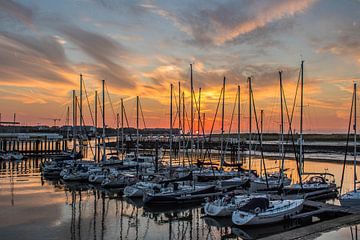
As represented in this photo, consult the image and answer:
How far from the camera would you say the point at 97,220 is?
2253 cm

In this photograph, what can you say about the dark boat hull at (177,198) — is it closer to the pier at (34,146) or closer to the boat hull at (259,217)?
the boat hull at (259,217)

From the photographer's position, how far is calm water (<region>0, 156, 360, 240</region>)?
1959 centimetres

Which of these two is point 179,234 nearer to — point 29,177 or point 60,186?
point 60,186

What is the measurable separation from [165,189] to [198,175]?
10178mm

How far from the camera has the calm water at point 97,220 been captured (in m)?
19.6

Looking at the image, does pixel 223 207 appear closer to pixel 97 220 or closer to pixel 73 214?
pixel 97 220

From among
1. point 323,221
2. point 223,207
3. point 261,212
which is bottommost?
point 323,221

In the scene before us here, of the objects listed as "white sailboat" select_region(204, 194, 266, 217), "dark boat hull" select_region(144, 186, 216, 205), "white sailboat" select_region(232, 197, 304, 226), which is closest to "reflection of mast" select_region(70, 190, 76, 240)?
"dark boat hull" select_region(144, 186, 216, 205)

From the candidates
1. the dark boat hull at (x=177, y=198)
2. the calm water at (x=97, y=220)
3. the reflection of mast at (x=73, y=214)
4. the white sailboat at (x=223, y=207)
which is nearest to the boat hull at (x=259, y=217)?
the calm water at (x=97, y=220)

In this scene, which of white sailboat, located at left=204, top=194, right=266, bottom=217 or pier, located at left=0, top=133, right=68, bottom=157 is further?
pier, located at left=0, top=133, right=68, bottom=157

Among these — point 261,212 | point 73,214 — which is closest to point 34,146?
point 73,214

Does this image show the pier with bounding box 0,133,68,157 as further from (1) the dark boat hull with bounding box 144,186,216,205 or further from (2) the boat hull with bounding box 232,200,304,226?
(2) the boat hull with bounding box 232,200,304,226

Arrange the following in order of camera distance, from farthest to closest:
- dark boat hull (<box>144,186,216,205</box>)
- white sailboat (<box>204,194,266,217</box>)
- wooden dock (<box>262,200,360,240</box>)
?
1. dark boat hull (<box>144,186,216,205</box>)
2. white sailboat (<box>204,194,266,217</box>)
3. wooden dock (<box>262,200,360,240</box>)

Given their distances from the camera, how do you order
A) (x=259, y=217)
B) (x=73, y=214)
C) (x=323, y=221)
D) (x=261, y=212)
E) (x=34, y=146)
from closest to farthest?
1. (x=323, y=221)
2. (x=259, y=217)
3. (x=261, y=212)
4. (x=73, y=214)
5. (x=34, y=146)
